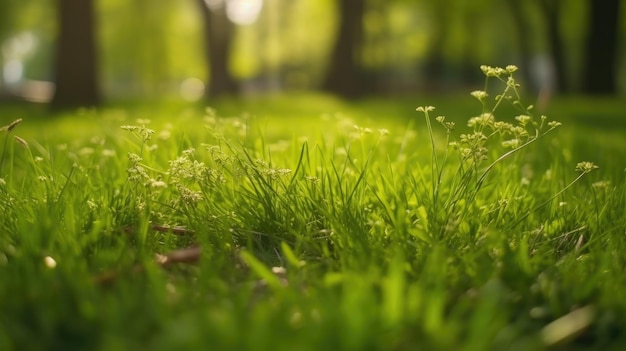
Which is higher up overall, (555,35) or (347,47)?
(347,47)

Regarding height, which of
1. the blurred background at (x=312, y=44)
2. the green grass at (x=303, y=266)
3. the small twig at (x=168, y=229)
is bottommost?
the blurred background at (x=312, y=44)

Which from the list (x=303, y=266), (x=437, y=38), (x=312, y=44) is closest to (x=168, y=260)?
(x=303, y=266)

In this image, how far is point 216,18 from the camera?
17516mm

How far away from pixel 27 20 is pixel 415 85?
56.0 feet

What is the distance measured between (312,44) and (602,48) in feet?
80.5

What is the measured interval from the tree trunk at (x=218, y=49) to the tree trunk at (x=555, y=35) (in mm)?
9847

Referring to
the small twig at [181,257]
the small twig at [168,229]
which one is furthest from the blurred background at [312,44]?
the small twig at [181,257]

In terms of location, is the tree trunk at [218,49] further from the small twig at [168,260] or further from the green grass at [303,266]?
the small twig at [168,260]

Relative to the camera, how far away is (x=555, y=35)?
873 inches

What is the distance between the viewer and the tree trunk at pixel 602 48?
645 inches

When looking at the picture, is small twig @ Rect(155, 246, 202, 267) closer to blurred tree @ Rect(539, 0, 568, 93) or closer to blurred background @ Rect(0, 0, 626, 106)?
blurred background @ Rect(0, 0, 626, 106)

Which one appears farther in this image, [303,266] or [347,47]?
[347,47]

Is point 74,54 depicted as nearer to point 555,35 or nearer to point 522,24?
point 555,35

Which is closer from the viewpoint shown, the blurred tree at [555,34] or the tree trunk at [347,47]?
the tree trunk at [347,47]
